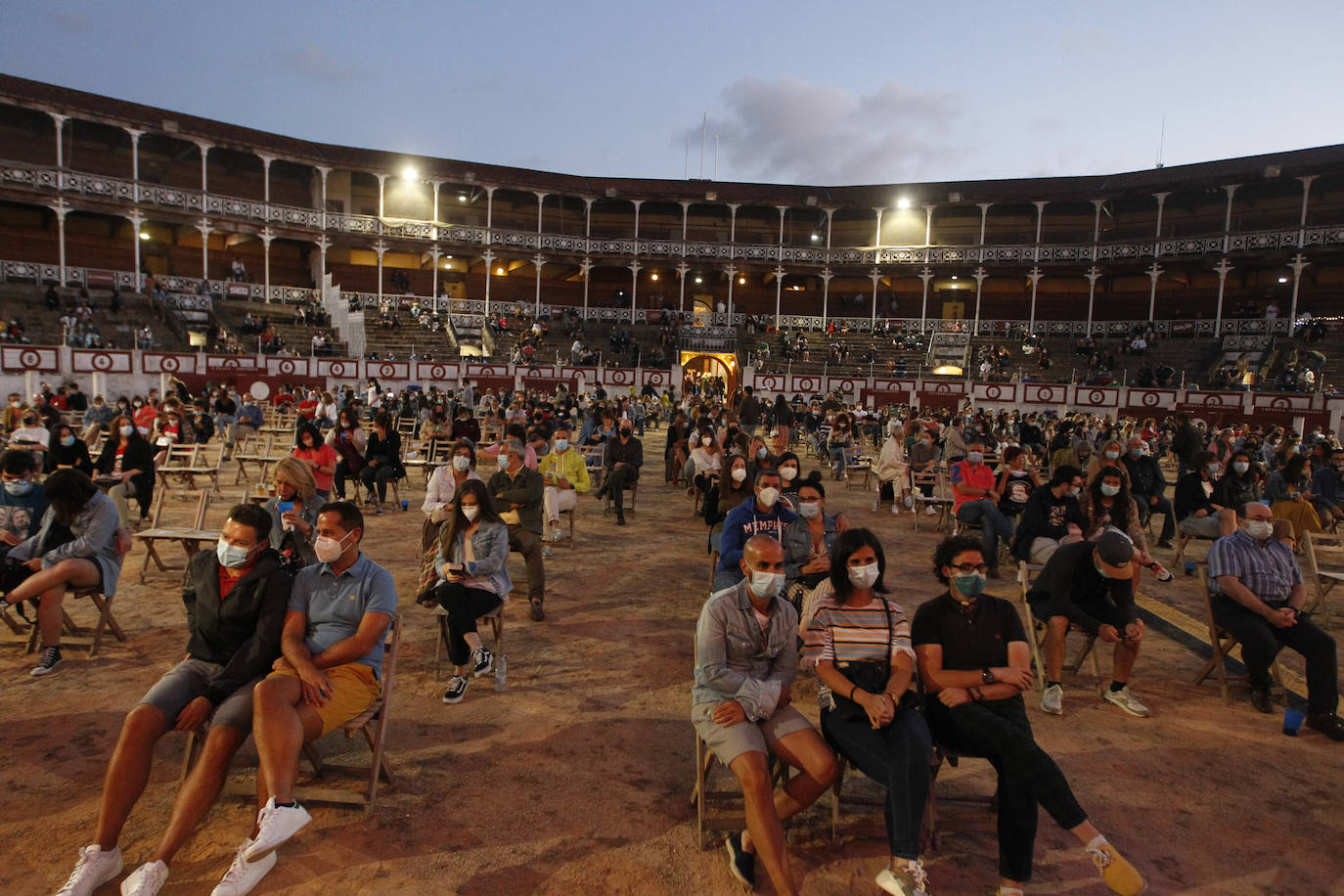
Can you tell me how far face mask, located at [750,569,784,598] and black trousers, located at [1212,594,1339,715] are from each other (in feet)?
12.7

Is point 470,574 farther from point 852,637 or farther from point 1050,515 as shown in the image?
point 1050,515

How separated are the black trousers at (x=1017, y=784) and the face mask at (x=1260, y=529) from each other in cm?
310

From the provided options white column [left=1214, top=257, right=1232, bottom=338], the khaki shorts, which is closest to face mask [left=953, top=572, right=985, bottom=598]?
the khaki shorts

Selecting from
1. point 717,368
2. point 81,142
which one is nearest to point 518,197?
point 717,368

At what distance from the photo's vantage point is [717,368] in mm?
43812

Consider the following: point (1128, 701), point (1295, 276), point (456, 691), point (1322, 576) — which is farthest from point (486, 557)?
point (1295, 276)

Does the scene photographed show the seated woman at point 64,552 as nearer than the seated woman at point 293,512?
No

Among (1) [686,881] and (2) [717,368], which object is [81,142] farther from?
(1) [686,881]

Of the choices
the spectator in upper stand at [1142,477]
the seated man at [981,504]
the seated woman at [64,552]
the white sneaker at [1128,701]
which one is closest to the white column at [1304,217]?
the spectator in upper stand at [1142,477]

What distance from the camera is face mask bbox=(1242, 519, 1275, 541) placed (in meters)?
5.53

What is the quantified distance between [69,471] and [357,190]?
40750mm

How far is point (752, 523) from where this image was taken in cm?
585

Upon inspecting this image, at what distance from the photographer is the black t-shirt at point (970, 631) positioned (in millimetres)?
3945

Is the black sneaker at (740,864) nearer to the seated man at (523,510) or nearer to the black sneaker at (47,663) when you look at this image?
the seated man at (523,510)
